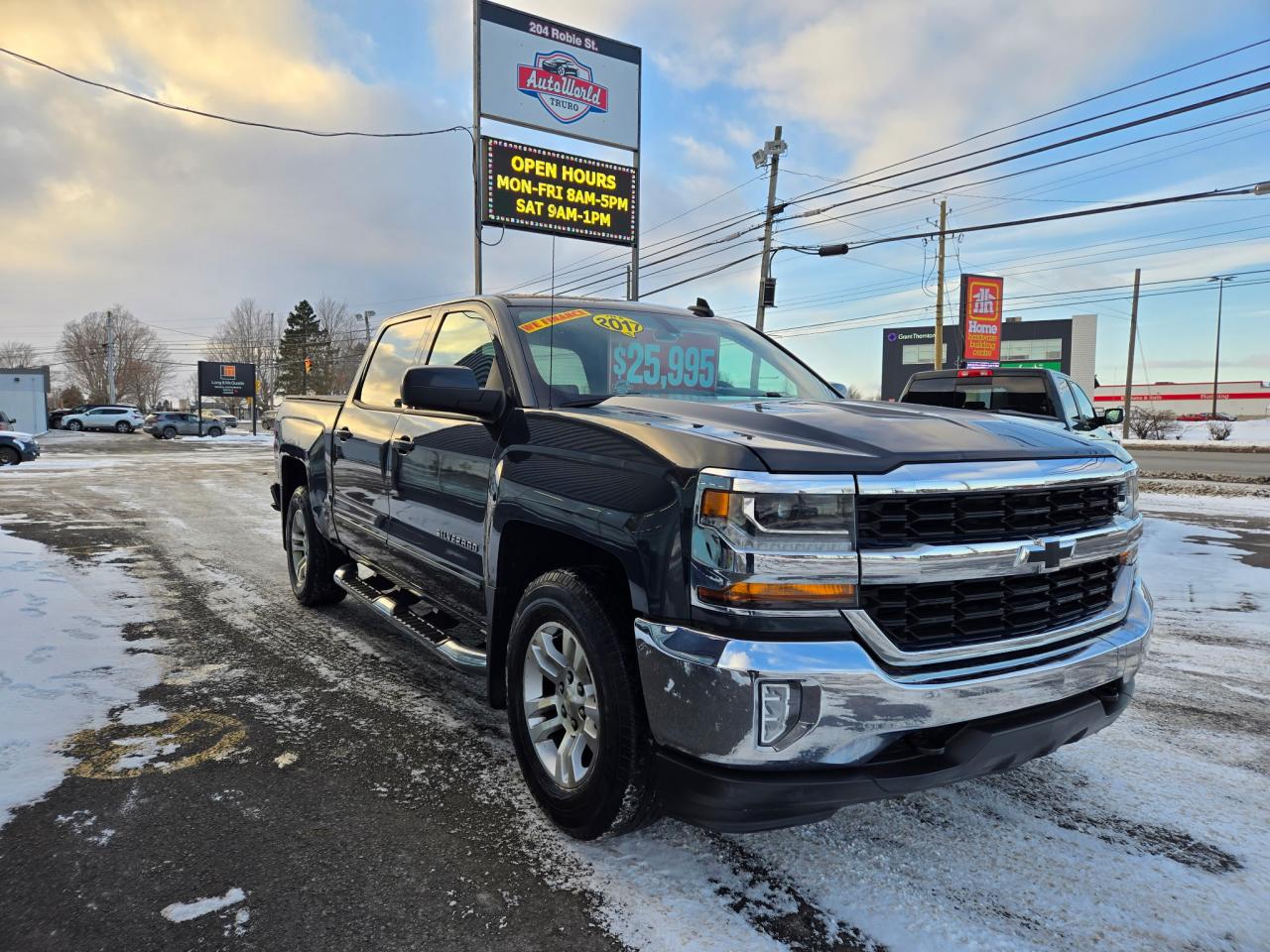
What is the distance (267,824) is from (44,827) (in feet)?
2.38

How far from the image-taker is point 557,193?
709 inches

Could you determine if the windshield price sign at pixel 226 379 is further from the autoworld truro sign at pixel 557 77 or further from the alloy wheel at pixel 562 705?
the alloy wheel at pixel 562 705

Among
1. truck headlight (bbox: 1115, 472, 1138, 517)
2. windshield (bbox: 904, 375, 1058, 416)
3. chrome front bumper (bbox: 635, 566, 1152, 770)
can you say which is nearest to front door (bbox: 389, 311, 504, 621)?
chrome front bumper (bbox: 635, 566, 1152, 770)

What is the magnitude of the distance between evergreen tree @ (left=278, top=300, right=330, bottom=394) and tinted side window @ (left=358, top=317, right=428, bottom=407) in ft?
219

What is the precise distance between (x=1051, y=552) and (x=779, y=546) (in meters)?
Answer: 0.89

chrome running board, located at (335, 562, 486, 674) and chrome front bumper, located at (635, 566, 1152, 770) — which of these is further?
chrome running board, located at (335, 562, 486, 674)

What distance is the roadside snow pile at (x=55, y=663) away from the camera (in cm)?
306

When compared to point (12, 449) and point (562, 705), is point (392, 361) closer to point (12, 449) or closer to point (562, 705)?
point (562, 705)

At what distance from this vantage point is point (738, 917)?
216 cm

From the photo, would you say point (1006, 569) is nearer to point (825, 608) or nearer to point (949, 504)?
point (949, 504)

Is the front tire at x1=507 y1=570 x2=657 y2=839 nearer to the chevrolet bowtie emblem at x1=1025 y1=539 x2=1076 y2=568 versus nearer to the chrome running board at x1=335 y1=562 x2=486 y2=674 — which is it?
the chrome running board at x1=335 y1=562 x2=486 y2=674

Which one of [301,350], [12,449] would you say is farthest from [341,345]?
[12,449]

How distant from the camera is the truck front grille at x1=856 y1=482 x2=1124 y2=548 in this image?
79.6 inches

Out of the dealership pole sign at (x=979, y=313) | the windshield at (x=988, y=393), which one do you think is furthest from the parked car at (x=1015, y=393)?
the dealership pole sign at (x=979, y=313)
